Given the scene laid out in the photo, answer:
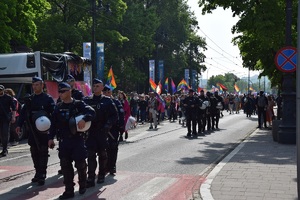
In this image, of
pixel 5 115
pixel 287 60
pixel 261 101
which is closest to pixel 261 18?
pixel 261 101

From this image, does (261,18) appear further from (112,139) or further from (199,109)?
(112,139)

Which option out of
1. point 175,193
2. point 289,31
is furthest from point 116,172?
point 289,31

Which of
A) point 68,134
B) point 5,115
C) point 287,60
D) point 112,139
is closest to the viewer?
point 68,134

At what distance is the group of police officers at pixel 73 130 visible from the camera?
737cm

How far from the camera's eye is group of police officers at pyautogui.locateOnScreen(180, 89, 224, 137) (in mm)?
18712

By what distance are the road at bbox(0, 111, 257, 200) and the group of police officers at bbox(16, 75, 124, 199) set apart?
31 cm

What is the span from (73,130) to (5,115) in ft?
20.7

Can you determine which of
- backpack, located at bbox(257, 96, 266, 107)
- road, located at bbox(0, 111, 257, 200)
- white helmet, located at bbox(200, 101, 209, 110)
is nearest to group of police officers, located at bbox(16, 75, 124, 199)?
road, located at bbox(0, 111, 257, 200)

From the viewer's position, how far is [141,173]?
9.95m

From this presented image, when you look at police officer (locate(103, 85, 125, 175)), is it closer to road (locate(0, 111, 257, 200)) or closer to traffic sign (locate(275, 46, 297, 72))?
road (locate(0, 111, 257, 200))

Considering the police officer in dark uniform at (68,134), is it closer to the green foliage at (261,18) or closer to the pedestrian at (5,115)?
the pedestrian at (5,115)

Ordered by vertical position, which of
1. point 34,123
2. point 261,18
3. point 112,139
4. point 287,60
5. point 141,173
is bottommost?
point 141,173

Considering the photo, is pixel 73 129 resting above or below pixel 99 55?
below

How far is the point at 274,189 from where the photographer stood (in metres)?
7.81
